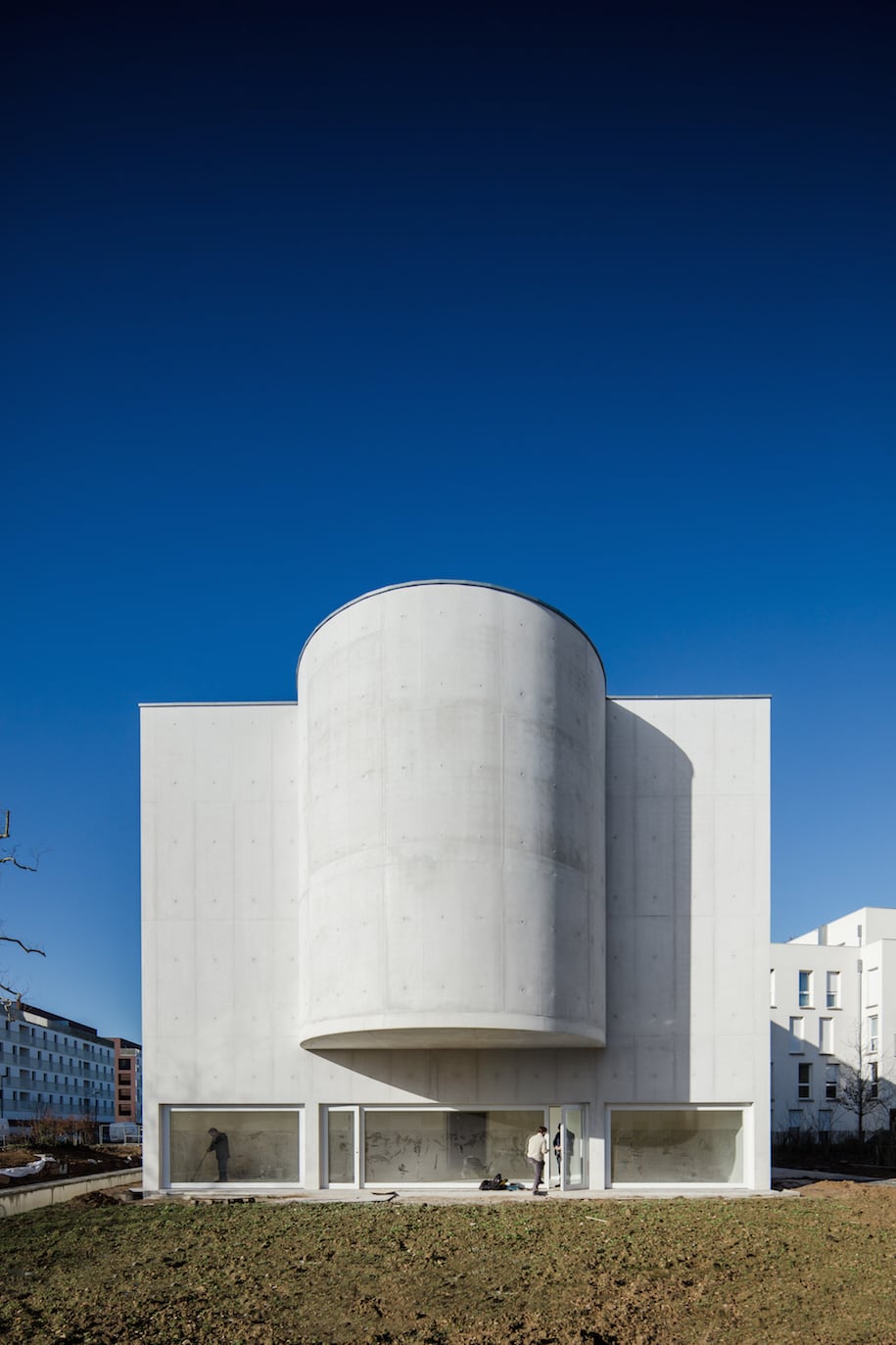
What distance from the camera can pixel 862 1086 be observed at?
4872cm

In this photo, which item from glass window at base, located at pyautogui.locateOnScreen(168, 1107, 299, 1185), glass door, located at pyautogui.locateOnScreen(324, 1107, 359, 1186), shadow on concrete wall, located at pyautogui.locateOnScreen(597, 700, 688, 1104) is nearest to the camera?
glass door, located at pyautogui.locateOnScreen(324, 1107, 359, 1186)

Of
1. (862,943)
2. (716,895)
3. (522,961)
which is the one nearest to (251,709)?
(522,961)

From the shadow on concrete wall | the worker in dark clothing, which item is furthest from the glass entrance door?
the worker in dark clothing

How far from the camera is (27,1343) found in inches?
465

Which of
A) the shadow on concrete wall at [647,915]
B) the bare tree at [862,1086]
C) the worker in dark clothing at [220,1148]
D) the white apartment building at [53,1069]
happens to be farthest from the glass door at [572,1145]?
the white apartment building at [53,1069]

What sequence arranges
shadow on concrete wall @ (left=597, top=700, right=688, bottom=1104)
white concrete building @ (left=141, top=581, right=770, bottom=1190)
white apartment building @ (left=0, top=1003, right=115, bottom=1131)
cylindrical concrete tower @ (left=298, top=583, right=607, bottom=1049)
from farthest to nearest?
white apartment building @ (left=0, top=1003, right=115, bottom=1131) → shadow on concrete wall @ (left=597, top=700, right=688, bottom=1104) → white concrete building @ (left=141, top=581, right=770, bottom=1190) → cylindrical concrete tower @ (left=298, top=583, right=607, bottom=1049)

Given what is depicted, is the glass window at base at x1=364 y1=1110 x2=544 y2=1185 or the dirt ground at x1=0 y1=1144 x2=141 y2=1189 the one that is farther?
the dirt ground at x1=0 y1=1144 x2=141 y2=1189

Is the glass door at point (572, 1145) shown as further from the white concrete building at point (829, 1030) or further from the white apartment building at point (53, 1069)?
→ the white apartment building at point (53, 1069)

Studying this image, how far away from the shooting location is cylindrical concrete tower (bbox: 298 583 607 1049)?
2145 cm

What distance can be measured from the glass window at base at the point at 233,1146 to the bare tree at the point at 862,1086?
3140cm

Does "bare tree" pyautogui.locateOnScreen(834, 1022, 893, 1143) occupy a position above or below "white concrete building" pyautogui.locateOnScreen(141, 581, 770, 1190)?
below

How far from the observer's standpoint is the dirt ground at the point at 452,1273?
12.4m

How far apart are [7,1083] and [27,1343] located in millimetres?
103322

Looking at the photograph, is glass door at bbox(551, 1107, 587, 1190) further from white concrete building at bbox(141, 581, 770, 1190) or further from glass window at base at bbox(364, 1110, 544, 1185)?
glass window at base at bbox(364, 1110, 544, 1185)
